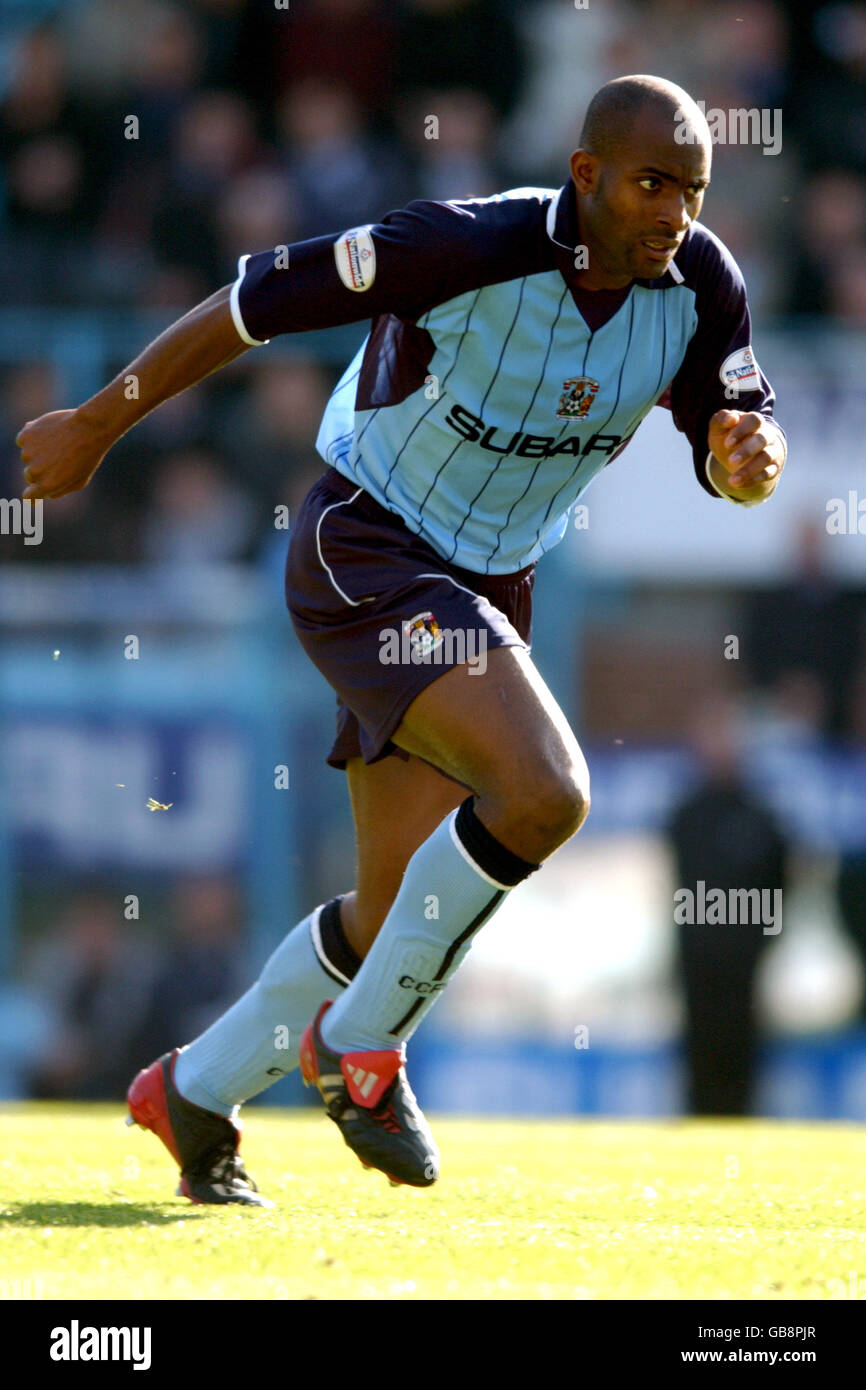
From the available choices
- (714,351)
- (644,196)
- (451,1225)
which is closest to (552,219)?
(644,196)

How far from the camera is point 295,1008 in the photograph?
14.4 feet

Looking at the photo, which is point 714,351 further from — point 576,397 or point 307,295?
point 307,295

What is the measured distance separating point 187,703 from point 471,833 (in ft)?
18.4

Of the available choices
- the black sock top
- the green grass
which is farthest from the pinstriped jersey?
the green grass

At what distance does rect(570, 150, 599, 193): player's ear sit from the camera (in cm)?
386

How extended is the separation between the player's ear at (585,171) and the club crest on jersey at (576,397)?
14.8 inches

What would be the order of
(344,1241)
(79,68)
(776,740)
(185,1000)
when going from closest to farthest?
(344,1241) < (185,1000) < (776,740) < (79,68)

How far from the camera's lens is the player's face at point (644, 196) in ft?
12.3

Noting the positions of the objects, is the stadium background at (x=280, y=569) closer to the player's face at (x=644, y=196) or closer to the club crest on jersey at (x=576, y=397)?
the club crest on jersey at (x=576, y=397)

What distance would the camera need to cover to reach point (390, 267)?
3.81 m

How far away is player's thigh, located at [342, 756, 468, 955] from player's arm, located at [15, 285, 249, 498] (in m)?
0.88

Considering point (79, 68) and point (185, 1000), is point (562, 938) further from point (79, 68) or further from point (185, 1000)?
point (79, 68)
